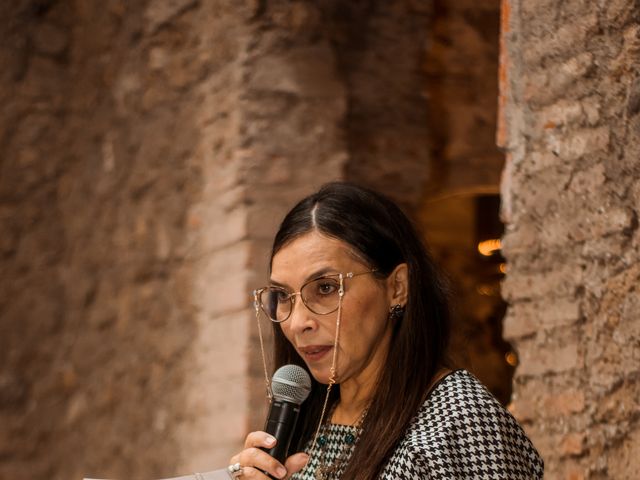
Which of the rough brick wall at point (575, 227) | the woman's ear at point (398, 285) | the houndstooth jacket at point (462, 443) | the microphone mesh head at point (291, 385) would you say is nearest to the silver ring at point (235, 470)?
the microphone mesh head at point (291, 385)

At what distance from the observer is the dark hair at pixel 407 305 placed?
2096 millimetres

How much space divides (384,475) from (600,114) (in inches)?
53.4

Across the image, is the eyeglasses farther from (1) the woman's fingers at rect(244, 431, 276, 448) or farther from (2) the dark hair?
(1) the woman's fingers at rect(244, 431, 276, 448)

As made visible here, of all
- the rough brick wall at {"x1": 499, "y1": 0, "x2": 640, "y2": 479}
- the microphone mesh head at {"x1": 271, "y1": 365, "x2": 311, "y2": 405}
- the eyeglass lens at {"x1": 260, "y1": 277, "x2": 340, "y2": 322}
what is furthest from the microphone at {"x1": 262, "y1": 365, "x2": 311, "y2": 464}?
the rough brick wall at {"x1": 499, "y1": 0, "x2": 640, "y2": 479}

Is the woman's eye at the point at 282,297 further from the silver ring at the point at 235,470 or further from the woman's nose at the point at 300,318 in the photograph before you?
the silver ring at the point at 235,470

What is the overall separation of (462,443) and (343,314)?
1.30ft

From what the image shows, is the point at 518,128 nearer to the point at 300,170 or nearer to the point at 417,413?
the point at 417,413

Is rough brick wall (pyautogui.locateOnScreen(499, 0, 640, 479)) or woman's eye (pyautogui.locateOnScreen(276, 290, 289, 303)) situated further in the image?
rough brick wall (pyautogui.locateOnScreen(499, 0, 640, 479))

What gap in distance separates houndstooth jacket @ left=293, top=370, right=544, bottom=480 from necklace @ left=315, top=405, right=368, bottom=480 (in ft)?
0.70

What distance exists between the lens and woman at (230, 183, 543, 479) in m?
1.98

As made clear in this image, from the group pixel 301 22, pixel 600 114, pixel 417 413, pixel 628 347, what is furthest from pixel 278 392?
pixel 301 22

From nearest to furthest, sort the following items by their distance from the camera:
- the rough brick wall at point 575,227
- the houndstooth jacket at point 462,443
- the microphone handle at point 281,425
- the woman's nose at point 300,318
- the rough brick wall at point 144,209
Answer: the houndstooth jacket at point 462,443, the microphone handle at point 281,425, the woman's nose at point 300,318, the rough brick wall at point 575,227, the rough brick wall at point 144,209

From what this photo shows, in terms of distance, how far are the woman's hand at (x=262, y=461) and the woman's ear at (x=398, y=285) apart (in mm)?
421

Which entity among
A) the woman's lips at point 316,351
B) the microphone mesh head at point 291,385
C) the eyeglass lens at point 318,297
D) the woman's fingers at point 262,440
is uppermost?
the eyeglass lens at point 318,297
